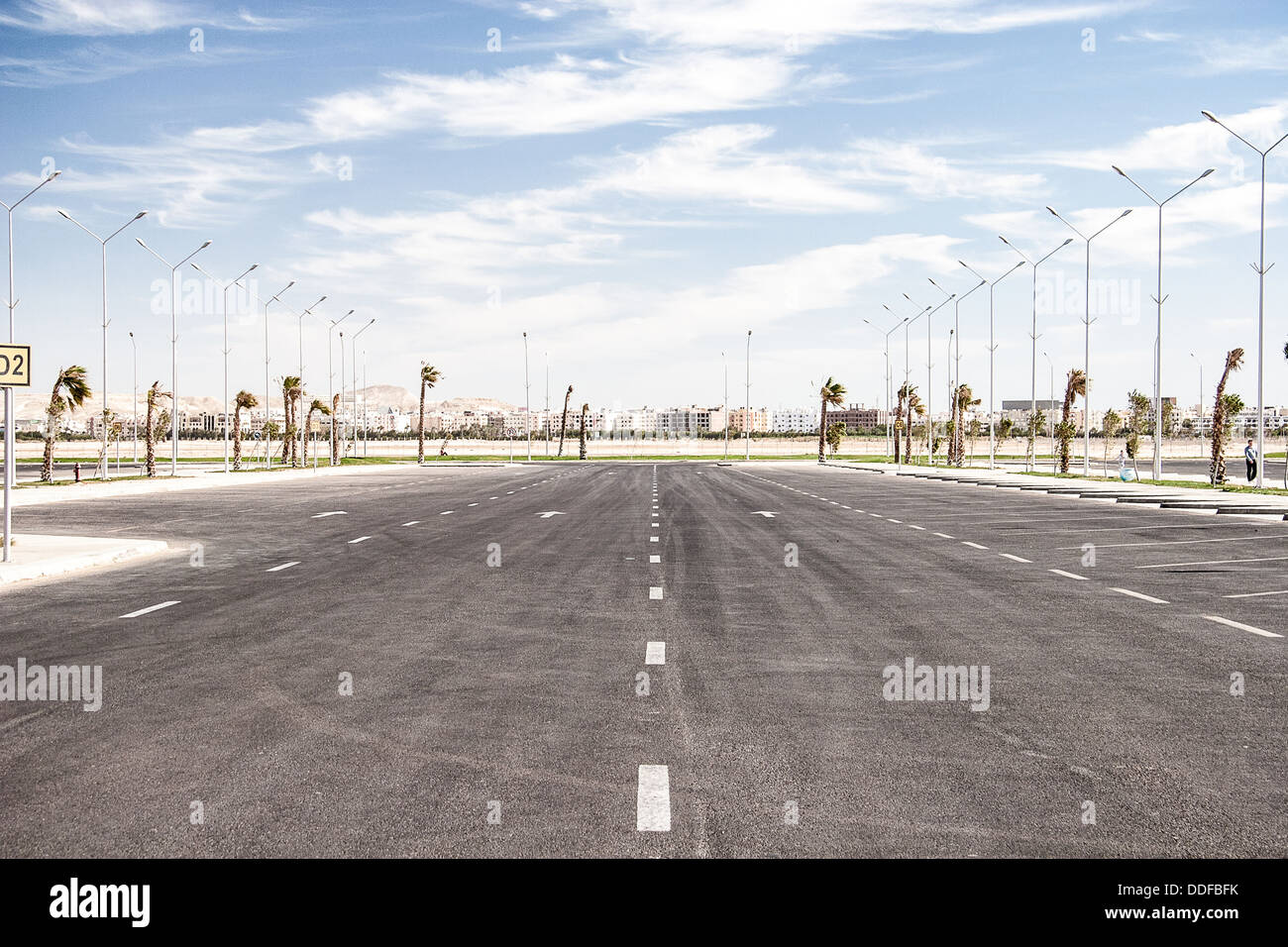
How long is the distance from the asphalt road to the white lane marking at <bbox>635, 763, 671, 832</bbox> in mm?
19

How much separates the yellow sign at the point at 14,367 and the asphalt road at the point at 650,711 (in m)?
3.27

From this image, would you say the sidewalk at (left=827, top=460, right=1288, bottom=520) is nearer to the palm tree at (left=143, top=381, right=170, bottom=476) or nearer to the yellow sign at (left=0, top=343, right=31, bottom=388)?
the yellow sign at (left=0, top=343, right=31, bottom=388)

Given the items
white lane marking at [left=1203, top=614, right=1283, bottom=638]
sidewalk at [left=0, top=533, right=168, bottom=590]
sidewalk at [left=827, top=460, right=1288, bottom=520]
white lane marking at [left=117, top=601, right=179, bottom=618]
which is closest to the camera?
white lane marking at [left=1203, top=614, right=1283, bottom=638]

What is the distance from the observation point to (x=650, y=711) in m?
8.06

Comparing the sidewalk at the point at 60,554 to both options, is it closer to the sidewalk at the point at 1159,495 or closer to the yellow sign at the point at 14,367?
the yellow sign at the point at 14,367

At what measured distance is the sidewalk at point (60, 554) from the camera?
16.8 m

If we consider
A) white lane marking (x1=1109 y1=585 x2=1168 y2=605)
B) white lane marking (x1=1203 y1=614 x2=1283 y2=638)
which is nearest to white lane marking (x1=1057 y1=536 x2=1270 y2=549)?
white lane marking (x1=1109 y1=585 x2=1168 y2=605)

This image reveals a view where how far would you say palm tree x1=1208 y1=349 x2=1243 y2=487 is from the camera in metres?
49.9

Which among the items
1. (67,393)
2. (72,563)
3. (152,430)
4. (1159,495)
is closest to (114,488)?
(67,393)

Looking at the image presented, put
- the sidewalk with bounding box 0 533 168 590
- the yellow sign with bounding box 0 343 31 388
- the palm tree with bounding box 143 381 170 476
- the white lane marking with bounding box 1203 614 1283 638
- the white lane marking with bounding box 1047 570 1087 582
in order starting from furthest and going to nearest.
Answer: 1. the palm tree with bounding box 143 381 170 476
2. the yellow sign with bounding box 0 343 31 388
3. the sidewalk with bounding box 0 533 168 590
4. the white lane marking with bounding box 1047 570 1087 582
5. the white lane marking with bounding box 1203 614 1283 638

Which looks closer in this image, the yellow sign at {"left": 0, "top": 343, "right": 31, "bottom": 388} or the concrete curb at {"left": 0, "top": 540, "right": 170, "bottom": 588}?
the concrete curb at {"left": 0, "top": 540, "right": 170, "bottom": 588}
